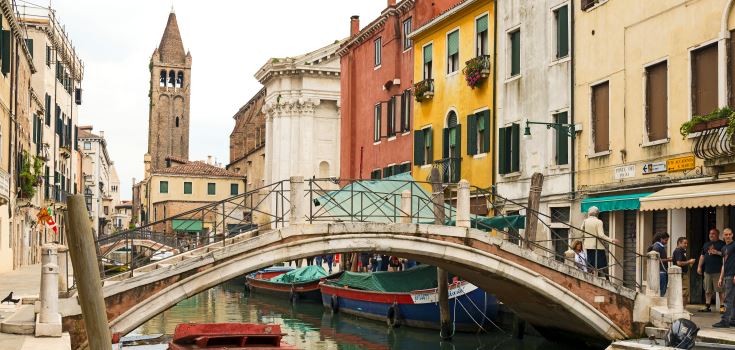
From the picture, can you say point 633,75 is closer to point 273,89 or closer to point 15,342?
point 15,342

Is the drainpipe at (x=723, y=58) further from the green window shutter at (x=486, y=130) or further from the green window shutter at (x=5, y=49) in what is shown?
the green window shutter at (x=5, y=49)

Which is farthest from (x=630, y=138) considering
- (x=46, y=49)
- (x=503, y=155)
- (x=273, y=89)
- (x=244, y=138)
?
(x=244, y=138)

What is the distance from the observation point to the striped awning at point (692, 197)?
13.4 m

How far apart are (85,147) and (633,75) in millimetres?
69826

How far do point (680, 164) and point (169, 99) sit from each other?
69.7 m

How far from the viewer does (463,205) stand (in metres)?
15.0

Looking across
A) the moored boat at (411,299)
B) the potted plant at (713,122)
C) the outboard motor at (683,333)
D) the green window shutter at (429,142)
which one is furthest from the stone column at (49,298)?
the green window shutter at (429,142)

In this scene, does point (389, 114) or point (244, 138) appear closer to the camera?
point (389, 114)

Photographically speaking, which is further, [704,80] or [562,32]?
[562,32]

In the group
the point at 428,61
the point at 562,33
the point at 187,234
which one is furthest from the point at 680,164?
the point at 428,61

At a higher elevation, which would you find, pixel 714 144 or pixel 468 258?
pixel 714 144

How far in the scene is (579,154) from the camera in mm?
18250

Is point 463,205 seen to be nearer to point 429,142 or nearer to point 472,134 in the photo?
point 472,134

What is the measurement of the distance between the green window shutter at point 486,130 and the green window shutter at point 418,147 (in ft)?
10.3
